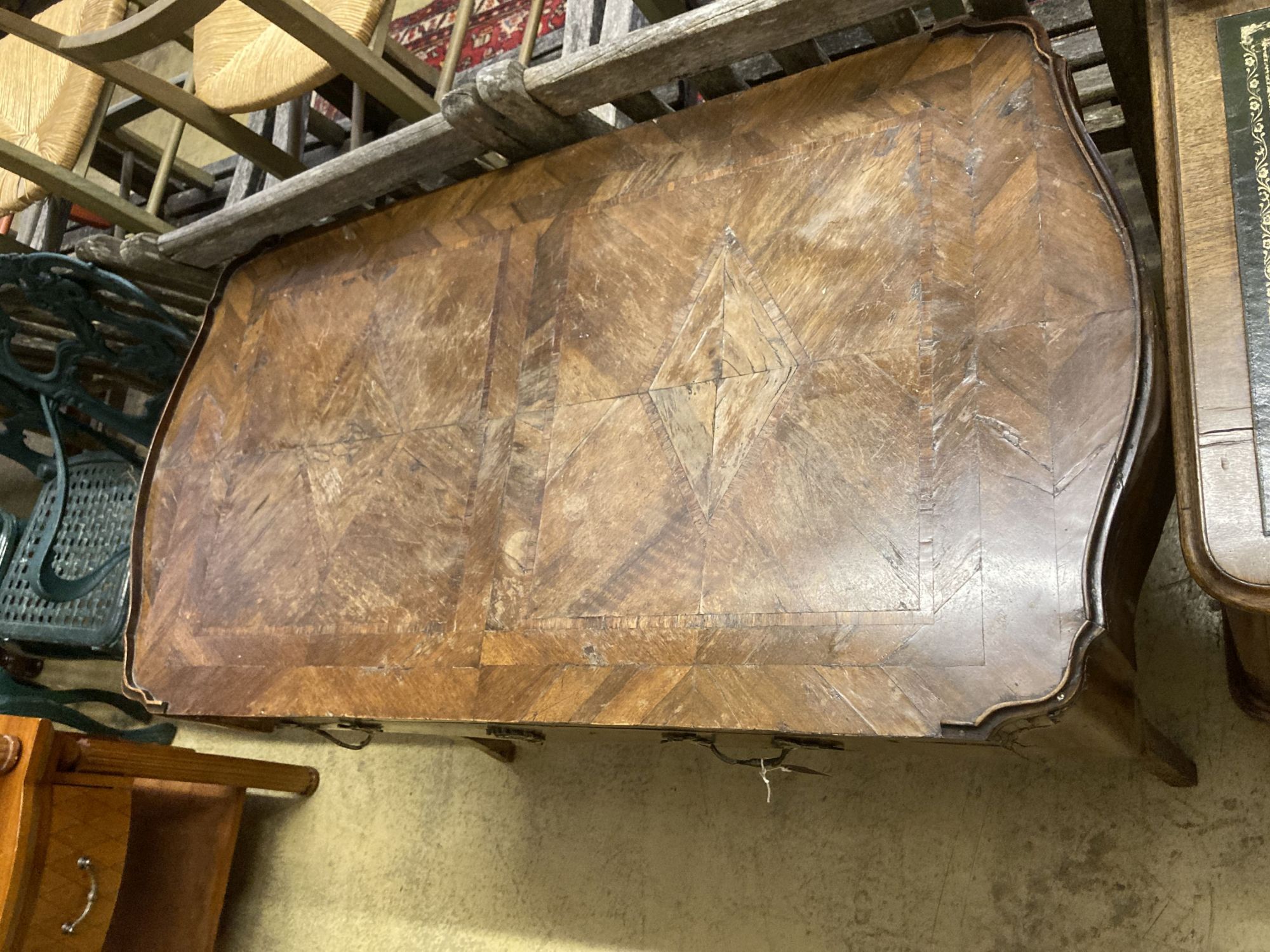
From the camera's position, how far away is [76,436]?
3580mm

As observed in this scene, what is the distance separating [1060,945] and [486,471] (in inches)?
57.1

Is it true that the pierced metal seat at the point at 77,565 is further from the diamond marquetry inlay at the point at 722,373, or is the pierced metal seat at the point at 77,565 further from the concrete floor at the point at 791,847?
the diamond marquetry inlay at the point at 722,373

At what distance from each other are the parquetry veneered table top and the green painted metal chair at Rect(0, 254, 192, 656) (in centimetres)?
83

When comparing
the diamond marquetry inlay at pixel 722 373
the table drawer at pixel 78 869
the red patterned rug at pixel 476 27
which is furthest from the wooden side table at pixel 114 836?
the red patterned rug at pixel 476 27

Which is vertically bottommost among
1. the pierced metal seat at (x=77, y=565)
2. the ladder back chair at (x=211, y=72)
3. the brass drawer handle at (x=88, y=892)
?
the brass drawer handle at (x=88, y=892)

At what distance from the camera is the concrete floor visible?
1.95 meters

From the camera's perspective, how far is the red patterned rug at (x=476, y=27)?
152 inches

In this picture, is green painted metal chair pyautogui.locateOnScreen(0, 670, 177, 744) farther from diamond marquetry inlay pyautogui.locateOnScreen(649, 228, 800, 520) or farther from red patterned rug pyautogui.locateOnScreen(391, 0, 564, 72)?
red patterned rug pyautogui.locateOnScreen(391, 0, 564, 72)

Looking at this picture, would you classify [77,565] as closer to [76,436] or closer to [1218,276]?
[76,436]

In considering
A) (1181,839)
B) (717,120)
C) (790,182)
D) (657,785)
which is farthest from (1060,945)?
(717,120)

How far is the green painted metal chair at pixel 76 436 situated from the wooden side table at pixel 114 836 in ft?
1.56

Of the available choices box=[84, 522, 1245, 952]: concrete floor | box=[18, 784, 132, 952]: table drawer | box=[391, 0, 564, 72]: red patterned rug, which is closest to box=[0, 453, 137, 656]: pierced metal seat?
box=[18, 784, 132, 952]: table drawer

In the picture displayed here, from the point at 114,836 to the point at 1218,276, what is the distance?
8.81 feet

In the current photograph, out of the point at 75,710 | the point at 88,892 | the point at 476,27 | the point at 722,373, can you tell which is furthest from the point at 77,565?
the point at 476,27
